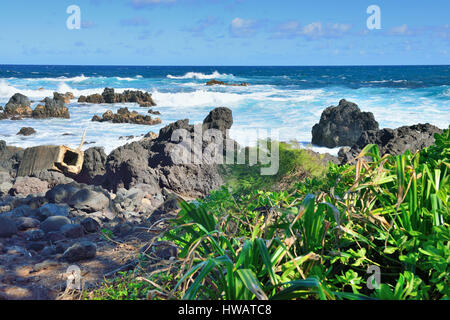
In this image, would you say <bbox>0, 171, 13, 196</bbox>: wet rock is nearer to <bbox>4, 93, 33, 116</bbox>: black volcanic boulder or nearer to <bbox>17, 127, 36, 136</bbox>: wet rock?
<bbox>17, 127, 36, 136</bbox>: wet rock

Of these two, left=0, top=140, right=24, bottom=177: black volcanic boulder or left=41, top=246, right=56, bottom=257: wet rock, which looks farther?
left=0, top=140, right=24, bottom=177: black volcanic boulder

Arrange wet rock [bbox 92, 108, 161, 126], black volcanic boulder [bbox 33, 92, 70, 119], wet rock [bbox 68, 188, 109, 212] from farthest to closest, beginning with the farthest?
1. black volcanic boulder [bbox 33, 92, 70, 119]
2. wet rock [bbox 92, 108, 161, 126]
3. wet rock [bbox 68, 188, 109, 212]

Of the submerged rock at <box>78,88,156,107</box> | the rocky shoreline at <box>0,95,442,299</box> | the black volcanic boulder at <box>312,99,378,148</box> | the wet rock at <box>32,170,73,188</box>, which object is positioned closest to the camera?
the rocky shoreline at <box>0,95,442,299</box>

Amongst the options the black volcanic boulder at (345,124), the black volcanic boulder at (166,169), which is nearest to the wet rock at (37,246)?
the black volcanic boulder at (166,169)

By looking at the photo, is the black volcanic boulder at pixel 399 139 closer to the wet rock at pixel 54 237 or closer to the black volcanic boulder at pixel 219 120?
the black volcanic boulder at pixel 219 120

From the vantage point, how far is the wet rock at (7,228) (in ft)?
12.5

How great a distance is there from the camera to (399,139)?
641cm

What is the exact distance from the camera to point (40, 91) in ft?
120

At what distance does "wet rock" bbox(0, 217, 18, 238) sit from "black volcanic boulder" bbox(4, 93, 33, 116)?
815 inches

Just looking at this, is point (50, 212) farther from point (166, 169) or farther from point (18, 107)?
point (18, 107)

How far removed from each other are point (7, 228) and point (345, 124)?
37.3 feet

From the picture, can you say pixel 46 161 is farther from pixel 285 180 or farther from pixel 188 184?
pixel 285 180

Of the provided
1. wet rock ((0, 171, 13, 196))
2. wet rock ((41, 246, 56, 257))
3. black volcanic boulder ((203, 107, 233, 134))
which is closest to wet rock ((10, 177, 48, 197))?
wet rock ((0, 171, 13, 196))

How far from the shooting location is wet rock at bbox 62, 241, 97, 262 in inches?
123
